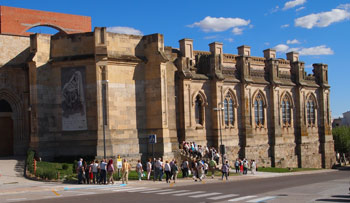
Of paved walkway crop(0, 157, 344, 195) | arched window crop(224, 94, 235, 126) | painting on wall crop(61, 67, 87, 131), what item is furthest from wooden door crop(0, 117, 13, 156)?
arched window crop(224, 94, 235, 126)

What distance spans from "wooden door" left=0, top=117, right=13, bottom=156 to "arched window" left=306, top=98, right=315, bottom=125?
34619mm

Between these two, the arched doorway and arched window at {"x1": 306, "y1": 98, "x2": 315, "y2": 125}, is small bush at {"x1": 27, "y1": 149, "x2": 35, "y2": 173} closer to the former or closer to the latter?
the arched doorway

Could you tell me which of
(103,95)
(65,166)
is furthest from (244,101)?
(65,166)

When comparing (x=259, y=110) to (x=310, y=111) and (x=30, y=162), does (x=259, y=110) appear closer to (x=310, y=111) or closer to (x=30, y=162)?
(x=310, y=111)

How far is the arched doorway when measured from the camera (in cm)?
3406

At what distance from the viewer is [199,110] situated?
4178 cm

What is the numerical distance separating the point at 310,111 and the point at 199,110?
18.7m

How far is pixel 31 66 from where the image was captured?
31.7 metres

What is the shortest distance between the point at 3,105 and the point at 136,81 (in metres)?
10.6

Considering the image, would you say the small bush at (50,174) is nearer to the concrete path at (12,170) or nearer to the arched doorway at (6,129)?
the concrete path at (12,170)

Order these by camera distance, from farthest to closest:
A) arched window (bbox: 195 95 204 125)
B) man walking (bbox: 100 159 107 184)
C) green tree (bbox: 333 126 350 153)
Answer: green tree (bbox: 333 126 350 153), arched window (bbox: 195 95 204 125), man walking (bbox: 100 159 107 184)

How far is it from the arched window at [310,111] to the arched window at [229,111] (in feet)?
44.3

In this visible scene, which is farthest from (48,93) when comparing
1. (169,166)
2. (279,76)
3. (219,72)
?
(279,76)

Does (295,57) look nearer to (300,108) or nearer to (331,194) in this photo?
(300,108)
